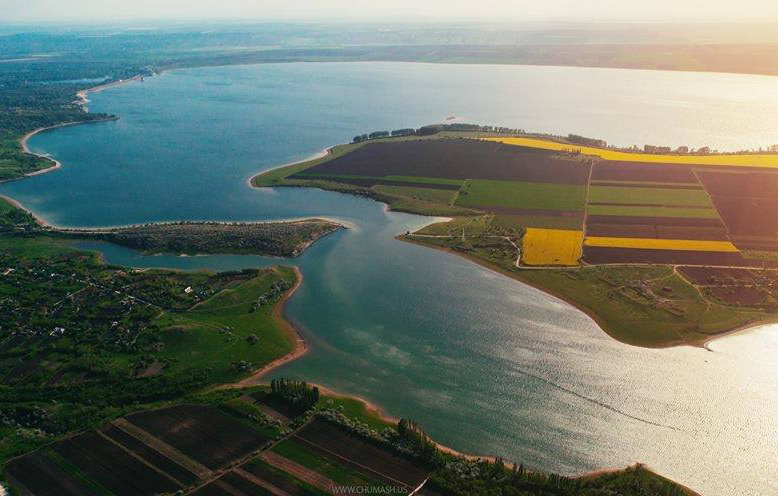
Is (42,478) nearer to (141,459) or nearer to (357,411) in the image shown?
(141,459)

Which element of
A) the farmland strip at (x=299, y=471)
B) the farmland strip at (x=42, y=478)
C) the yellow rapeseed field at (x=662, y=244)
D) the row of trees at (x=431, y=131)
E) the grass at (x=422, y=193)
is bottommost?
the farmland strip at (x=42, y=478)

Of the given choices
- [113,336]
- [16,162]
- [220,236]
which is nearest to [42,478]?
[113,336]

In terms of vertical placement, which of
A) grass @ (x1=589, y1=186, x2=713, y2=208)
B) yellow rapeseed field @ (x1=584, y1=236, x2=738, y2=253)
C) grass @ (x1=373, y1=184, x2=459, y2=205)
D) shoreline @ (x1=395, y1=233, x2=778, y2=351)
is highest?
grass @ (x1=589, y1=186, x2=713, y2=208)

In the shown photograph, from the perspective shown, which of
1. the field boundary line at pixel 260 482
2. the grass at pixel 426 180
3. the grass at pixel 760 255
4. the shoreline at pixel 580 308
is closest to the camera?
the field boundary line at pixel 260 482

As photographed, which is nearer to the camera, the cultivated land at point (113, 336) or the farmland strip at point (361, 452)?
the farmland strip at point (361, 452)

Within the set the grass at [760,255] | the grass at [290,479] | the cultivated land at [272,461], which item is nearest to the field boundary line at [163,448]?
the cultivated land at [272,461]

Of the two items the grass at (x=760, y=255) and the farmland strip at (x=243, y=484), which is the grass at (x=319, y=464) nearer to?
the farmland strip at (x=243, y=484)

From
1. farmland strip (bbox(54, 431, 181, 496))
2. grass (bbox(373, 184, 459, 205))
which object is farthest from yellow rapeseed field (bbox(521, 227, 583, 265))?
farmland strip (bbox(54, 431, 181, 496))

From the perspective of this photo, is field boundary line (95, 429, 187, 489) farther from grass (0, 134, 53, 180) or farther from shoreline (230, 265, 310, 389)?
grass (0, 134, 53, 180)

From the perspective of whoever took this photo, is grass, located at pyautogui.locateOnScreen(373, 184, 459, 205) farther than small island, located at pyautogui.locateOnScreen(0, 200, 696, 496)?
Yes
